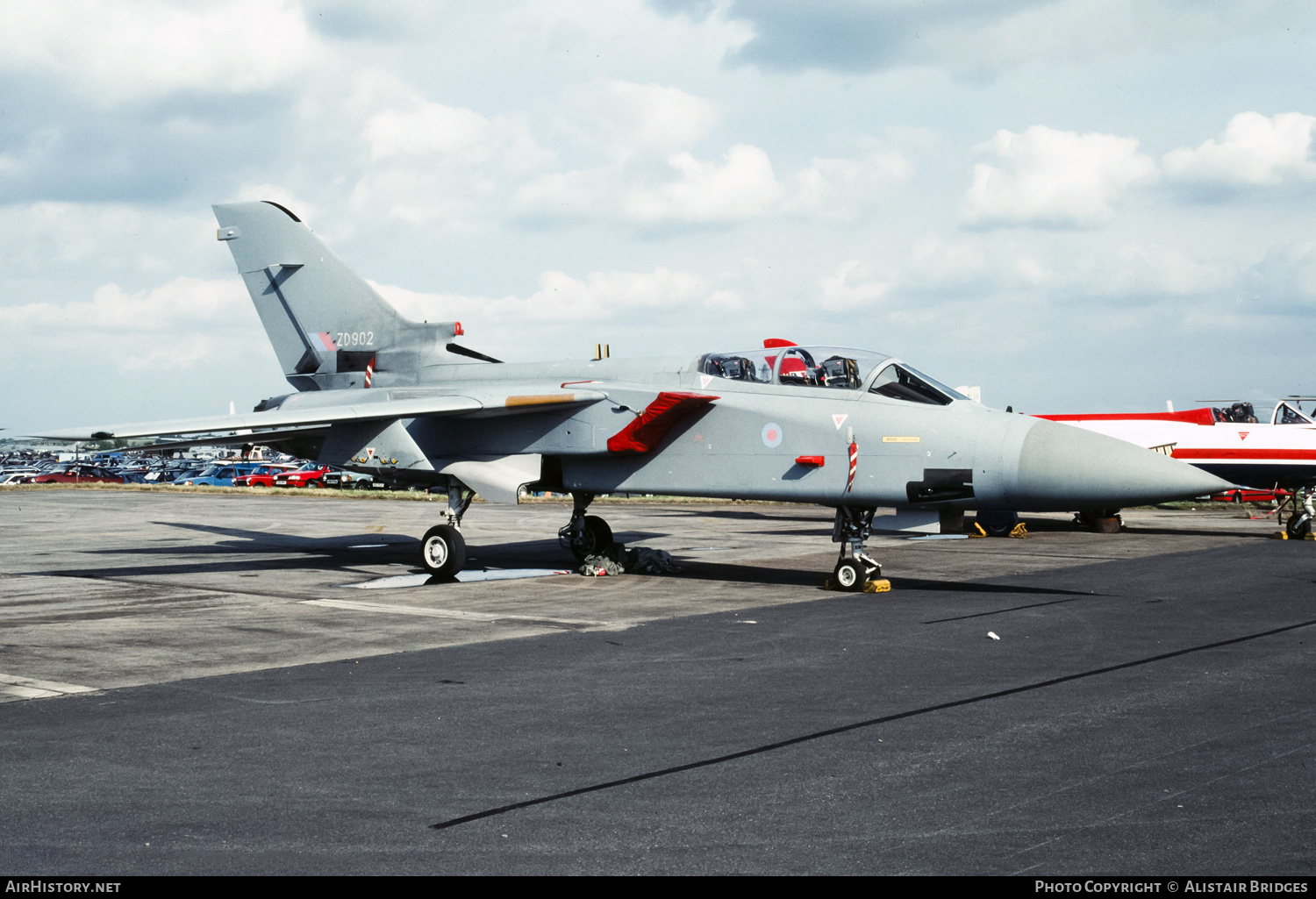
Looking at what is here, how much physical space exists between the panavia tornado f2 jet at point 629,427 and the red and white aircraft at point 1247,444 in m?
10.8

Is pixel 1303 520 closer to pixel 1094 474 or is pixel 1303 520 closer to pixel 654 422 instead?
pixel 1094 474

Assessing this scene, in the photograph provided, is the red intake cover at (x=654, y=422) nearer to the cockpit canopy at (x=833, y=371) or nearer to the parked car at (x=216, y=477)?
the cockpit canopy at (x=833, y=371)

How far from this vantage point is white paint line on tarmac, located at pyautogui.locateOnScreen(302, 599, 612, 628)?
11352 millimetres

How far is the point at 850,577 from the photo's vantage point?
14.0 metres

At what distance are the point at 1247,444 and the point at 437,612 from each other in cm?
1926

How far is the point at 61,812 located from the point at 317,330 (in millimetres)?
14413

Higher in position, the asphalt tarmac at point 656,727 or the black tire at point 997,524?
the black tire at point 997,524

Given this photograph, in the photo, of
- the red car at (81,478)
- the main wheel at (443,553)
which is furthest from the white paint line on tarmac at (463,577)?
the red car at (81,478)

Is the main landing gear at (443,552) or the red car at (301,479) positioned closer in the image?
the main landing gear at (443,552)

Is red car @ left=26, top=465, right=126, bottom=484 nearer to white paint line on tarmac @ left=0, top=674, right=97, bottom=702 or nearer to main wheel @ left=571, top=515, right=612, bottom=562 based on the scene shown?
main wheel @ left=571, top=515, right=612, bottom=562

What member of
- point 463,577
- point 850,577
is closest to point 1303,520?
point 850,577

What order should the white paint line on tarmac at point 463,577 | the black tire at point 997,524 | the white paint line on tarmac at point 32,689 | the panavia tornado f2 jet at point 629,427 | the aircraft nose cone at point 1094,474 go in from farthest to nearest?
the black tire at point 997,524 → the white paint line on tarmac at point 463,577 → the panavia tornado f2 jet at point 629,427 → the aircraft nose cone at point 1094,474 → the white paint line on tarmac at point 32,689

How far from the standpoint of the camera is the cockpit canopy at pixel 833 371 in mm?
13430
